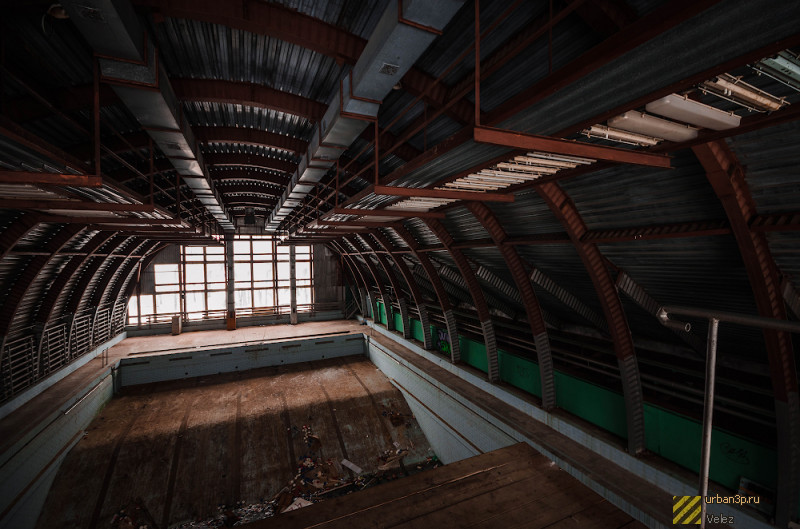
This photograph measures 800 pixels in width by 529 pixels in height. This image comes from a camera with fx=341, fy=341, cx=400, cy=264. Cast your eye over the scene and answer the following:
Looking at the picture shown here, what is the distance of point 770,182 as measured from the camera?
4.47 m

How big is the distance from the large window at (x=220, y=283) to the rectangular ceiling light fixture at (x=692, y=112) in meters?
26.0

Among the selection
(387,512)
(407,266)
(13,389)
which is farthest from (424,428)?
(13,389)

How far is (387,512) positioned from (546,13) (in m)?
5.72

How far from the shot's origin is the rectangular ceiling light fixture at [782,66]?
9.79 ft

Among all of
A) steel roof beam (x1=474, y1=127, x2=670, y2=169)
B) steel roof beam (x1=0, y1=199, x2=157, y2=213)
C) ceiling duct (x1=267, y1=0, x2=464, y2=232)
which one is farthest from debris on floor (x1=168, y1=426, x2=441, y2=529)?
steel roof beam (x1=474, y1=127, x2=670, y2=169)

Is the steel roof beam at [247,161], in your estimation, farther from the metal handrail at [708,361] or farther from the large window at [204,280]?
the large window at [204,280]

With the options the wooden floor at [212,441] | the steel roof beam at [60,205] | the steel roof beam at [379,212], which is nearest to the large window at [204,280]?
the wooden floor at [212,441]

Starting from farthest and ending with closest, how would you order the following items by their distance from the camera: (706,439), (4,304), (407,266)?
(407,266), (4,304), (706,439)

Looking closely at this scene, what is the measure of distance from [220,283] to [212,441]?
1478cm

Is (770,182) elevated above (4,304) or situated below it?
above

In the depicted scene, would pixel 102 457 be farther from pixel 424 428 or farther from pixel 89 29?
pixel 89 29

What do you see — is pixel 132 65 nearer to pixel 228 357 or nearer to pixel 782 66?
pixel 782 66

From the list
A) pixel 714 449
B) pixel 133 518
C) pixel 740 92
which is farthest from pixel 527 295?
pixel 133 518

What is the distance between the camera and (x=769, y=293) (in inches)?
199
